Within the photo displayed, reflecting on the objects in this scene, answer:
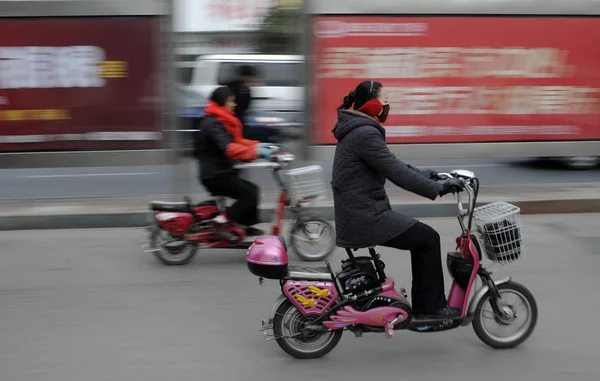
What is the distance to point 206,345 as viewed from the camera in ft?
16.0

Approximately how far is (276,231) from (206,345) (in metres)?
2.06

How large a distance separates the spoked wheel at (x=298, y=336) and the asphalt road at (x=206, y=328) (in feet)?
0.22

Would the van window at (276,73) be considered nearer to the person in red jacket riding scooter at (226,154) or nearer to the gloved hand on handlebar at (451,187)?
the person in red jacket riding scooter at (226,154)

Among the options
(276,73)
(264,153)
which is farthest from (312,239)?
(276,73)

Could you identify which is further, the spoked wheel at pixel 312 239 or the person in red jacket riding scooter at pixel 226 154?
the spoked wheel at pixel 312 239

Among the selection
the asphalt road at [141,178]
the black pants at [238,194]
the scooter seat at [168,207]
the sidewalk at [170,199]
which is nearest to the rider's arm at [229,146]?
the black pants at [238,194]

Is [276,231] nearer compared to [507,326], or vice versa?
[507,326]

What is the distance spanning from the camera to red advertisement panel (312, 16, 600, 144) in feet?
29.7

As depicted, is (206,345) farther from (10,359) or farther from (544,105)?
(544,105)

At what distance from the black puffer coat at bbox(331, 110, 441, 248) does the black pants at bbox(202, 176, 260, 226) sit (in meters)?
2.37

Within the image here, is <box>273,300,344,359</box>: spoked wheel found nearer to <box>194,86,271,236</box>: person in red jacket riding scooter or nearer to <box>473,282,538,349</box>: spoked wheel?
<box>473,282,538,349</box>: spoked wheel

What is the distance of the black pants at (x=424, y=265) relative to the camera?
4391 millimetres

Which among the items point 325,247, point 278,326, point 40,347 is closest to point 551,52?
point 325,247

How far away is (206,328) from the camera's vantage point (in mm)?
5199
